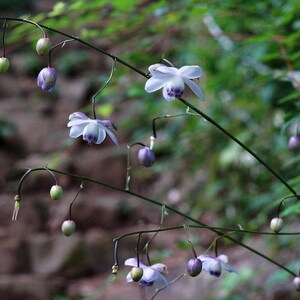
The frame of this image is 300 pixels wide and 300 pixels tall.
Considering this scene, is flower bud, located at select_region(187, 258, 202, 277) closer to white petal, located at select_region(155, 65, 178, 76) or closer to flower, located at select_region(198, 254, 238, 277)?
flower, located at select_region(198, 254, 238, 277)

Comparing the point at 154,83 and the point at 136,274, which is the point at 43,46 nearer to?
the point at 154,83

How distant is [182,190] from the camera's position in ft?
17.4

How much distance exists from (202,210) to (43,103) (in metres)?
3.28

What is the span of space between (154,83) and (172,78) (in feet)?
0.12

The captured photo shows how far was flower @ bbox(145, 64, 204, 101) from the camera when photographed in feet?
3.31

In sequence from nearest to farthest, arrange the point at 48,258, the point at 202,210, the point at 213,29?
the point at 213,29 < the point at 202,210 < the point at 48,258

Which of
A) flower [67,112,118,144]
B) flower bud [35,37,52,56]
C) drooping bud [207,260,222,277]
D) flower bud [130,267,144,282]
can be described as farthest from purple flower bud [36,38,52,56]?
drooping bud [207,260,222,277]

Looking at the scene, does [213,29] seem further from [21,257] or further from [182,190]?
[21,257]

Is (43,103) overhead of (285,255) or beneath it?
beneath

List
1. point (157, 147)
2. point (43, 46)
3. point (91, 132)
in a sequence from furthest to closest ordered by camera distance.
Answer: point (157, 147) → point (91, 132) → point (43, 46)

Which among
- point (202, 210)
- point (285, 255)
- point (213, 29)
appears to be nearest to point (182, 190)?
point (202, 210)

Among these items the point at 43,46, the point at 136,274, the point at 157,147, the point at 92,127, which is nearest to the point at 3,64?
the point at 43,46

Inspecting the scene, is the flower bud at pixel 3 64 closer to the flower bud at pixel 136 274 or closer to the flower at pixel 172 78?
the flower at pixel 172 78

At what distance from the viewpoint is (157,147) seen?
13.4ft
